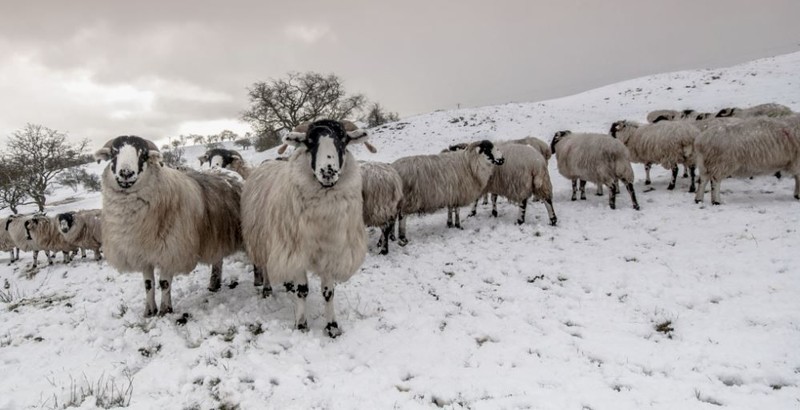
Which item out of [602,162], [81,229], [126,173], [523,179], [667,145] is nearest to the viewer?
[126,173]

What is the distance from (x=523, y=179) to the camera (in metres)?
10.2

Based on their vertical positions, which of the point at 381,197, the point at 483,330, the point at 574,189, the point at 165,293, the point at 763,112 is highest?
the point at 763,112

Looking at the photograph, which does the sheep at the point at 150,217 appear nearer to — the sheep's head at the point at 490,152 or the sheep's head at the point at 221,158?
the sheep's head at the point at 221,158

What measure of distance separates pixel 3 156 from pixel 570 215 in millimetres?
40640

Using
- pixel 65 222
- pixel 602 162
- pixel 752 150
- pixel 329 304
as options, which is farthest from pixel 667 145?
pixel 65 222

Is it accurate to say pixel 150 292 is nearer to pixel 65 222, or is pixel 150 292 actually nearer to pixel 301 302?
pixel 301 302

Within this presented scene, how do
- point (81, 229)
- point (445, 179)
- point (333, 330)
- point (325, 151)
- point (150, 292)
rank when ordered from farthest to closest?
point (81, 229) < point (445, 179) < point (150, 292) < point (333, 330) < point (325, 151)

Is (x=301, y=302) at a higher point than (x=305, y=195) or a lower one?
lower

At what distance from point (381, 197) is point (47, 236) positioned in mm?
14614

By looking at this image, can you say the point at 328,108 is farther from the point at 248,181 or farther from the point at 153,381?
the point at 153,381

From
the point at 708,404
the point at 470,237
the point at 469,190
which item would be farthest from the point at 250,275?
the point at 708,404

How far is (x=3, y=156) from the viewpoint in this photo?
31.3 m

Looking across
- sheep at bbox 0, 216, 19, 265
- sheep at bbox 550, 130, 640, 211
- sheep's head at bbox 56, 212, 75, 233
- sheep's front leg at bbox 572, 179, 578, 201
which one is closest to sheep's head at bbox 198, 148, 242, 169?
sheep at bbox 550, 130, 640, 211

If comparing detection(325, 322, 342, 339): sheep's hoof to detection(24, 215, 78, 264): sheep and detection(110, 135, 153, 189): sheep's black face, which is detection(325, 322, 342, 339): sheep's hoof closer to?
detection(110, 135, 153, 189): sheep's black face
